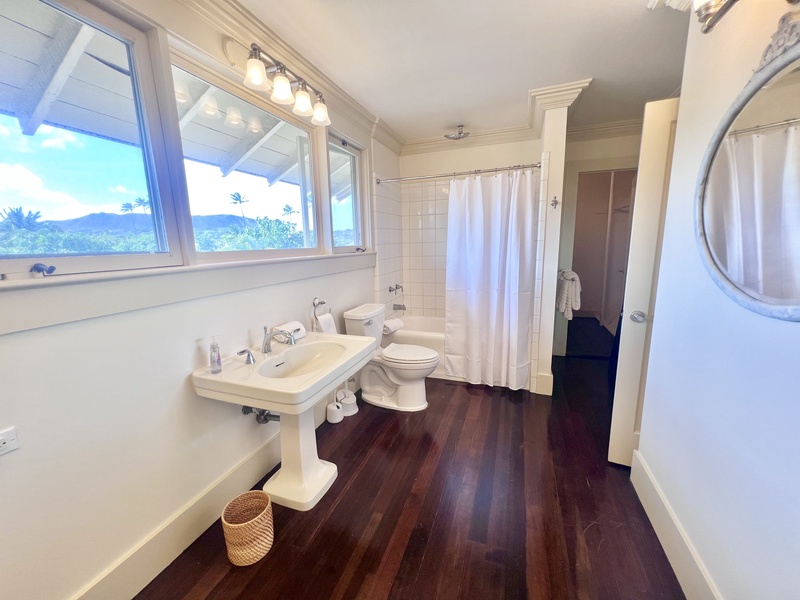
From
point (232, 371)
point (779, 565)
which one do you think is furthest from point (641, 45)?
point (232, 371)

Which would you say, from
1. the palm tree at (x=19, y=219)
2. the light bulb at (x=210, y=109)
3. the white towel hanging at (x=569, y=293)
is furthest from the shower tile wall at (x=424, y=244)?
the palm tree at (x=19, y=219)

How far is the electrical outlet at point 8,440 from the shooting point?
2.68 ft

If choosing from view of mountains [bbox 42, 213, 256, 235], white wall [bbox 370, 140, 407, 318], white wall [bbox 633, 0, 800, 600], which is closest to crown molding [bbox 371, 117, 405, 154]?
white wall [bbox 370, 140, 407, 318]

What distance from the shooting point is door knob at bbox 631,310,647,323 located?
62.1 inches

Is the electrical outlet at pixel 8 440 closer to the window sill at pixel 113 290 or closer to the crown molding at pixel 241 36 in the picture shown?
the window sill at pixel 113 290

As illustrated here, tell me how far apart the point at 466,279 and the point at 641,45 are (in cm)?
171

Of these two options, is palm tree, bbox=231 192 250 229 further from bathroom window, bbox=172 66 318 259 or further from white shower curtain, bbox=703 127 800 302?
white shower curtain, bbox=703 127 800 302

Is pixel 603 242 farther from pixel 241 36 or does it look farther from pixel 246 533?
pixel 246 533

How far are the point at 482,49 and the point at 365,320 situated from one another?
179 centimetres

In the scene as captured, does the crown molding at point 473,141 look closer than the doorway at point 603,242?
Yes

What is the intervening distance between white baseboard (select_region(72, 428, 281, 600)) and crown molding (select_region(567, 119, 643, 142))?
3.52m

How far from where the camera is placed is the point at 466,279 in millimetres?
2623

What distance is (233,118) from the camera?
1.59 m

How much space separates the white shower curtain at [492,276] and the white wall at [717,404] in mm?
1047
